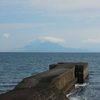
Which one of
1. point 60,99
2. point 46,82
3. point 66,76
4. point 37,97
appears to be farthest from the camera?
point 66,76

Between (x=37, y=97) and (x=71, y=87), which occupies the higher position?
(x=37, y=97)

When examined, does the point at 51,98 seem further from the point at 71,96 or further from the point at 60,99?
the point at 71,96

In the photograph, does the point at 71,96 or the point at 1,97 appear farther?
the point at 71,96

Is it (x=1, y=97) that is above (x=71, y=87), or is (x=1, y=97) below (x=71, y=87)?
above

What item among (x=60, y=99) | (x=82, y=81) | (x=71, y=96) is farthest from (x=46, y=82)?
(x=82, y=81)

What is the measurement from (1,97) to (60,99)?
2501mm

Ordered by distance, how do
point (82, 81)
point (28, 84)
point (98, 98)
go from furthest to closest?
1. point (82, 81)
2. point (98, 98)
3. point (28, 84)

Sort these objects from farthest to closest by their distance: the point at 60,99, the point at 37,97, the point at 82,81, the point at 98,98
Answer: the point at 82,81
the point at 98,98
the point at 60,99
the point at 37,97

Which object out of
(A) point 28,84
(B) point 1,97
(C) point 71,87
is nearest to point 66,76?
(C) point 71,87

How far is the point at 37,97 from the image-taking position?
27.8 ft

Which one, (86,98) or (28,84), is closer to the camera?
(28,84)

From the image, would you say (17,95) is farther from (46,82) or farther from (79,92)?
(79,92)

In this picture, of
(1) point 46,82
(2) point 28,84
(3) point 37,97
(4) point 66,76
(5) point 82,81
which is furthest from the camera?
(5) point 82,81

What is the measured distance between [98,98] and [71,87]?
3.09 metres
